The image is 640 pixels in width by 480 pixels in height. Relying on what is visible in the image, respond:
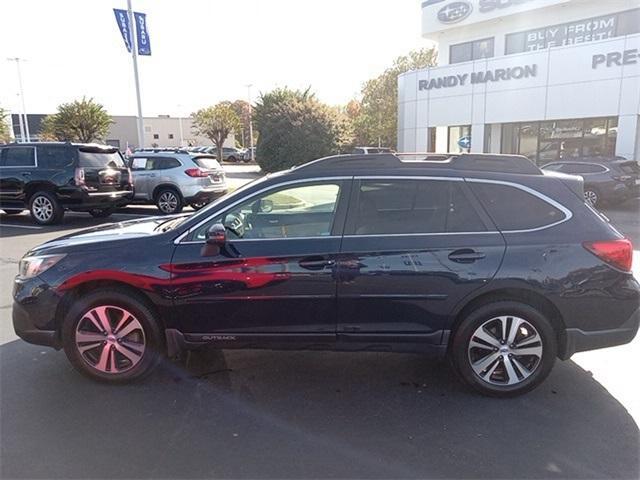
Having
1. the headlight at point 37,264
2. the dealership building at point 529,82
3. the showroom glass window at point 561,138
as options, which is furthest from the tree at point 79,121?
the headlight at point 37,264

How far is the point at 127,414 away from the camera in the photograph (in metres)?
3.17

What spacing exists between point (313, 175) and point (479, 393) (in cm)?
198

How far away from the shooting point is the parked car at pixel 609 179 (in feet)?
42.4

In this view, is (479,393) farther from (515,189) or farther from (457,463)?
(515,189)

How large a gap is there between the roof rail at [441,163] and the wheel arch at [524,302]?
89 centimetres

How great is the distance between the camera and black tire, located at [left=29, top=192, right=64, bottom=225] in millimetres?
10852

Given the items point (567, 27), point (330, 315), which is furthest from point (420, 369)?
point (567, 27)

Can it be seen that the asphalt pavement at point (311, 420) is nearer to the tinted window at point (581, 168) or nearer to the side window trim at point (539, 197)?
the side window trim at point (539, 197)

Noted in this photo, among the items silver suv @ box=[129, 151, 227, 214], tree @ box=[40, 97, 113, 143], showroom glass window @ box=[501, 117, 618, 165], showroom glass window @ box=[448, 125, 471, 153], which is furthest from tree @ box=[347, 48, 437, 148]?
silver suv @ box=[129, 151, 227, 214]

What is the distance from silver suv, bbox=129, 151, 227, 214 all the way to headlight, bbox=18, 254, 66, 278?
910 cm

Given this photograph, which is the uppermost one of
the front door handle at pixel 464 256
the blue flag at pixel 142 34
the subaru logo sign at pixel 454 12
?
the subaru logo sign at pixel 454 12

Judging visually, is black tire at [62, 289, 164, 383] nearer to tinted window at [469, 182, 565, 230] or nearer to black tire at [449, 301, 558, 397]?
black tire at [449, 301, 558, 397]

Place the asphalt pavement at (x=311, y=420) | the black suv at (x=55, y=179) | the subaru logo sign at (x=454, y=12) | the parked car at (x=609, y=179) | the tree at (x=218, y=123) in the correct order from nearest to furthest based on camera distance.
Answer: the asphalt pavement at (x=311, y=420) → the black suv at (x=55, y=179) → the parked car at (x=609, y=179) → the subaru logo sign at (x=454, y=12) → the tree at (x=218, y=123)

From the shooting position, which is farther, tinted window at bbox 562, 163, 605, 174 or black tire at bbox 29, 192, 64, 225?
tinted window at bbox 562, 163, 605, 174
